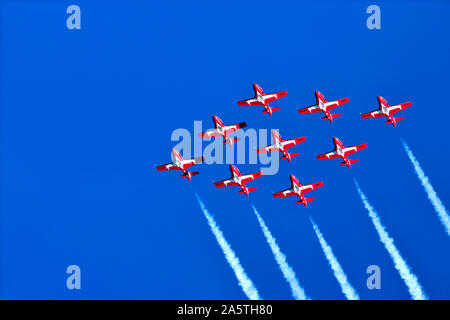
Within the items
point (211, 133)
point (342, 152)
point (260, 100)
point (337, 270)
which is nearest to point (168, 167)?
point (211, 133)

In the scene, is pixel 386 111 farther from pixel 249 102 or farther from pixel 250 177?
pixel 250 177

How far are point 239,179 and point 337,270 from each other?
1303cm

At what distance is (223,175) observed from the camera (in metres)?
110

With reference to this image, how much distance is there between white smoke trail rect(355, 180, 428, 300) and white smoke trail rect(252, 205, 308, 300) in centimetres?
911

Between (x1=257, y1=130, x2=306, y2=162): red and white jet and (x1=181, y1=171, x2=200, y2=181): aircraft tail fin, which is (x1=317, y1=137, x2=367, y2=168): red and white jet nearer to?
(x1=257, y1=130, x2=306, y2=162): red and white jet

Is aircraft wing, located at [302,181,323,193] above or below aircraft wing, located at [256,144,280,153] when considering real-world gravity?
below

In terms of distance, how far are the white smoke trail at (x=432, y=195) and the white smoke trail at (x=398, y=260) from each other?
17.1ft

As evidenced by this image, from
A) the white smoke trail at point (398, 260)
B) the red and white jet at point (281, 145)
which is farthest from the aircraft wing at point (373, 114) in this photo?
the white smoke trail at point (398, 260)

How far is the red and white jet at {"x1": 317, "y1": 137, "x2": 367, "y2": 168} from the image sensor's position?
347 feet

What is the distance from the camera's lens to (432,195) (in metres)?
110

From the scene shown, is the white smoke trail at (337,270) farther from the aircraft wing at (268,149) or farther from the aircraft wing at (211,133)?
the aircraft wing at (211,133)

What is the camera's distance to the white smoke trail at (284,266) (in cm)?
10500

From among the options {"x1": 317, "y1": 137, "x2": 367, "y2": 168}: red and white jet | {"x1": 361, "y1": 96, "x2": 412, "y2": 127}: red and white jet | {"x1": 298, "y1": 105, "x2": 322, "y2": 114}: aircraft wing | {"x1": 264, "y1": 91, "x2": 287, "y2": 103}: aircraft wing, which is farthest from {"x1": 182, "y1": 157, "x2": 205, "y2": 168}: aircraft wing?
{"x1": 361, "y1": 96, "x2": 412, "y2": 127}: red and white jet
